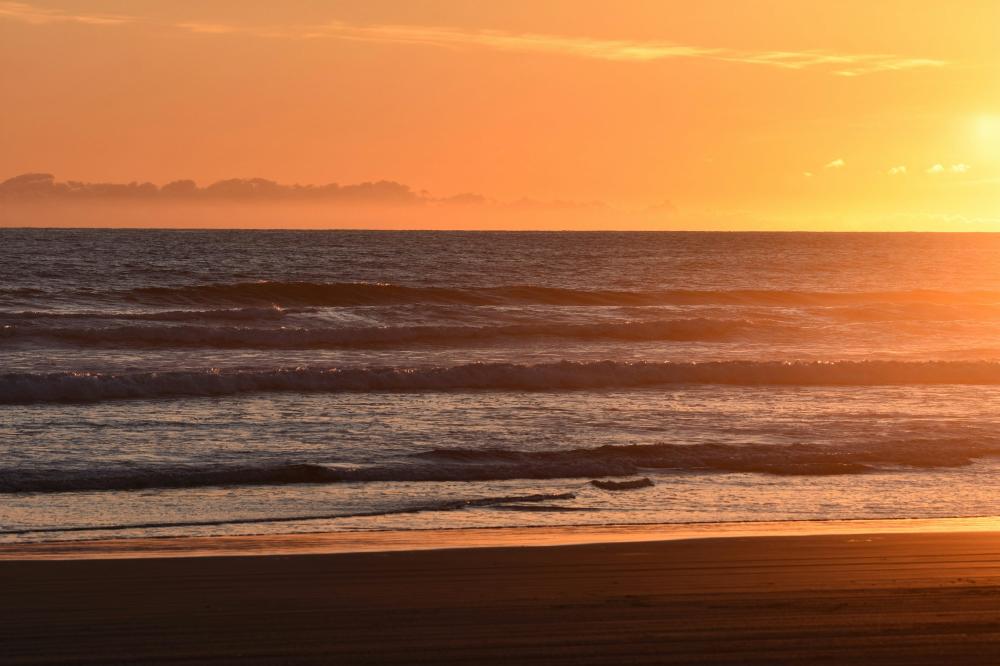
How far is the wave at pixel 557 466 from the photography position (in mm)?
10484

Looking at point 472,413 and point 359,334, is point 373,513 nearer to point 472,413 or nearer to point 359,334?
point 472,413

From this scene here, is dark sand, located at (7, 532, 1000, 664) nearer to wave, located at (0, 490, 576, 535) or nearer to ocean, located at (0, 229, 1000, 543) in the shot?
wave, located at (0, 490, 576, 535)

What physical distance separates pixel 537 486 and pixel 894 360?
1469 cm

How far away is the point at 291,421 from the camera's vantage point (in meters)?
14.5

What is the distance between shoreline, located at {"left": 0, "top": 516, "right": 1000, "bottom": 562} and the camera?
303 inches

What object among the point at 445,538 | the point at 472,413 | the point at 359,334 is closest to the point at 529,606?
the point at 445,538

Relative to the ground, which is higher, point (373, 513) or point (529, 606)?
point (529, 606)

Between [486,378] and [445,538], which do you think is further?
[486,378]

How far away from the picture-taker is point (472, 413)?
50.6 feet

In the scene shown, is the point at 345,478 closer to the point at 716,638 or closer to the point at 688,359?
the point at 716,638

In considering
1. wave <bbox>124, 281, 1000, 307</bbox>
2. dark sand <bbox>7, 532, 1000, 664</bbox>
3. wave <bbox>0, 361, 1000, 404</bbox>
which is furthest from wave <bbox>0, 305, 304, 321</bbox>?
dark sand <bbox>7, 532, 1000, 664</bbox>

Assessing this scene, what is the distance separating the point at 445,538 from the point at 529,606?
2230 mm

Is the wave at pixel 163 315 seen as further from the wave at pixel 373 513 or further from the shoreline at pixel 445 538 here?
the shoreline at pixel 445 538

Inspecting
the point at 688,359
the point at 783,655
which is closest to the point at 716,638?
the point at 783,655
